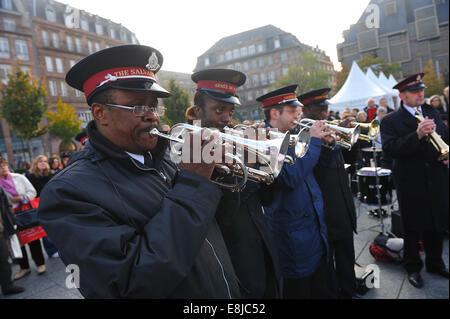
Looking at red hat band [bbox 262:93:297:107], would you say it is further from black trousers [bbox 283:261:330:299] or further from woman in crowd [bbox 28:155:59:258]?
woman in crowd [bbox 28:155:59:258]

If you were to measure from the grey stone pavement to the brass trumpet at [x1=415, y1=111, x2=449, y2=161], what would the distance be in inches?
61.8

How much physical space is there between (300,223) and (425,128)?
215cm

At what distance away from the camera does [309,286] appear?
8.85 feet

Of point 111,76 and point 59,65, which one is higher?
point 59,65

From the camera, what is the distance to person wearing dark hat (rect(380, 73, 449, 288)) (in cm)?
354

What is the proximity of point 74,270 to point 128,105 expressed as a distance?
2.73 feet

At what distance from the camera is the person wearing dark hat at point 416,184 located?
3541 mm

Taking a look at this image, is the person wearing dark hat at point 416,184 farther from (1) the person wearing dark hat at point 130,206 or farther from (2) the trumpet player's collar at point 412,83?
(1) the person wearing dark hat at point 130,206

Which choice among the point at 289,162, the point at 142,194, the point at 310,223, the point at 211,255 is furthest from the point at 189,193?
the point at 310,223

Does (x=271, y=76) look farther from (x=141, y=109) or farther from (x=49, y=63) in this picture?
(x=141, y=109)

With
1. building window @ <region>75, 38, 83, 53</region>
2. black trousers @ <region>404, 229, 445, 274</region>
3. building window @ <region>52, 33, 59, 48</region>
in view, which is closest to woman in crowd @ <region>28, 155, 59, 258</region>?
black trousers @ <region>404, 229, 445, 274</region>

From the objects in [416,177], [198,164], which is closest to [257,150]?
[198,164]

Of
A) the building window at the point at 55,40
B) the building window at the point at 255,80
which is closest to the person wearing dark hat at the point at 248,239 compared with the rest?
the building window at the point at 55,40

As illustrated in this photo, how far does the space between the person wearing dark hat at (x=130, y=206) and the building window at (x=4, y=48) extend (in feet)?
114
